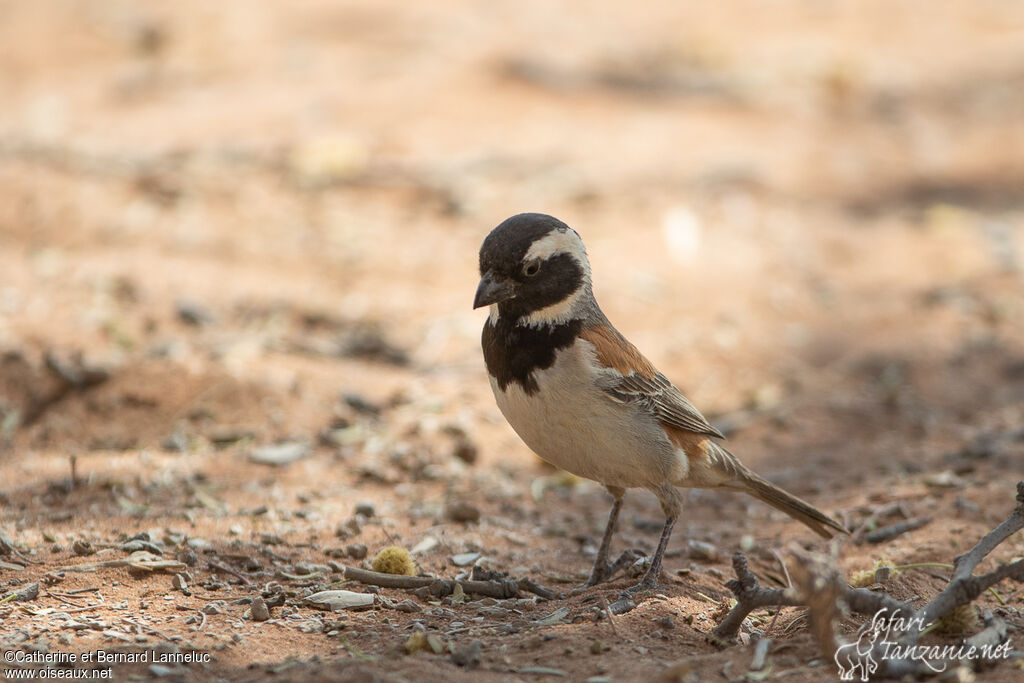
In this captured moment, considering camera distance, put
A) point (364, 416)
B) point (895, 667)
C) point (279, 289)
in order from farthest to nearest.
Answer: point (279, 289), point (364, 416), point (895, 667)

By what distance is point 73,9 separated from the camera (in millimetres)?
17094

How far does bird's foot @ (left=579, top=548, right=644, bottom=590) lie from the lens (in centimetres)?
525

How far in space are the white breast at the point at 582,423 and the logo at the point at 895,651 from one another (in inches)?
56.6

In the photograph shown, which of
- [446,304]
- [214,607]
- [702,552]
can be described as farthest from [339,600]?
[446,304]

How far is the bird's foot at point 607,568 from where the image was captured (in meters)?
5.25

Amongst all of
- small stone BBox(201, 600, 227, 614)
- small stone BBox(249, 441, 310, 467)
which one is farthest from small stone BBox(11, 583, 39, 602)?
small stone BBox(249, 441, 310, 467)

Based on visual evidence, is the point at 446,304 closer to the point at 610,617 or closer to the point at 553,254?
the point at 553,254

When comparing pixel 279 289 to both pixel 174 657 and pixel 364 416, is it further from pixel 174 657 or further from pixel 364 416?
pixel 174 657

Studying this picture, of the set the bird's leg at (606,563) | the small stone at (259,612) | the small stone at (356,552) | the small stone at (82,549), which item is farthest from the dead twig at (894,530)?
the small stone at (82,549)

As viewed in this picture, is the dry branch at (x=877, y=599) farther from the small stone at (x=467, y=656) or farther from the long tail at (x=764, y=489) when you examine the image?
the long tail at (x=764, y=489)

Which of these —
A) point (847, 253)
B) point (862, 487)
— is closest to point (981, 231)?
point (847, 253)

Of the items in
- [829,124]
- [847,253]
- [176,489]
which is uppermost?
[829,124]

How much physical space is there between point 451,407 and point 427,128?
6.64 meters

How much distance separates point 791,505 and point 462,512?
1.80 metres
